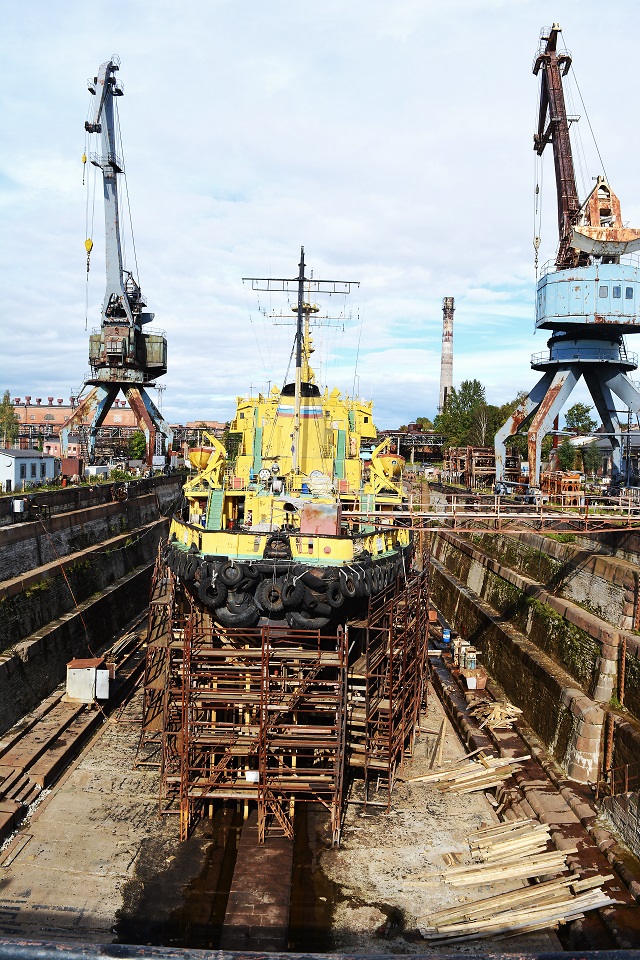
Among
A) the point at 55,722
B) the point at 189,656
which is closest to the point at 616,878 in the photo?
the point at 189,656

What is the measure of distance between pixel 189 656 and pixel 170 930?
477 cm

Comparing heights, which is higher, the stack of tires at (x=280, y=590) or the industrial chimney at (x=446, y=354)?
the industrial chimney at (x=446, y=354)

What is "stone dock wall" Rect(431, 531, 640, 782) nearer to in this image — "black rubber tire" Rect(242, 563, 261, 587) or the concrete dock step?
"black rubber tire" Rect(242, 563, 261, 587)

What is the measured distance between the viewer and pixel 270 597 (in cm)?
1437

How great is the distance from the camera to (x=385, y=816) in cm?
1440

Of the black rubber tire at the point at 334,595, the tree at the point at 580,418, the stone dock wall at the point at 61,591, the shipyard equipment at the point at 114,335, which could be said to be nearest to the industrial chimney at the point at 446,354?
the tree at the point at 580,418

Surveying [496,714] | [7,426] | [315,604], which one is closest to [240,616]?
[315,604]

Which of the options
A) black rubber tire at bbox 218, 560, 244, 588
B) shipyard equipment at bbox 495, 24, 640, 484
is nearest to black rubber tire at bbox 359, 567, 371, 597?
black rubber tire at bbox 218, 560, 244, 588

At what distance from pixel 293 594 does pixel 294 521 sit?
3203 mm

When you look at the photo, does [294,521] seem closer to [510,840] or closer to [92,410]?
[510,840]

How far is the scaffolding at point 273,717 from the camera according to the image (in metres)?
13.7

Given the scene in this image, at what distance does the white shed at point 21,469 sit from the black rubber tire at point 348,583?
827 inches

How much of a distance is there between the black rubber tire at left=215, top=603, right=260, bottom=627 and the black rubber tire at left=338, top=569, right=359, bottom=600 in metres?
2.03

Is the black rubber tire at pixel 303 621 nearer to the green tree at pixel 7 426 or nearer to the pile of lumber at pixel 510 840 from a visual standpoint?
the pile of lumber at pixel 510 840
